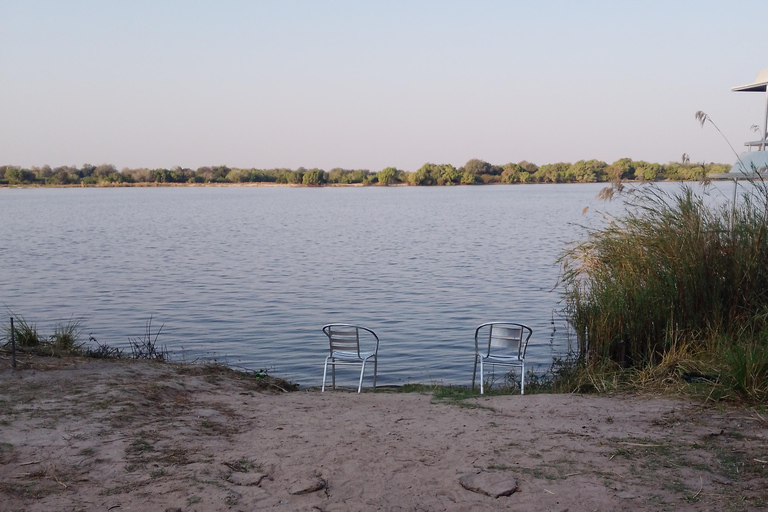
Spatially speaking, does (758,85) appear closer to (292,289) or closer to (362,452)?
(292,289)

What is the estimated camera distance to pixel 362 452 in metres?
5.33

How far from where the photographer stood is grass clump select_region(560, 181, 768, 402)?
7574 mm

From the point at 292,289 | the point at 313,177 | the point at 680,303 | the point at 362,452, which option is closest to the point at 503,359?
the point at 680,303

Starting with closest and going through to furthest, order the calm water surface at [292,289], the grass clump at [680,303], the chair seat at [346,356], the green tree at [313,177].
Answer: the grass clump at [680,303]
the chair seat at [346,356]
the calm water surface at [292,289]
the green tree at [313,177]

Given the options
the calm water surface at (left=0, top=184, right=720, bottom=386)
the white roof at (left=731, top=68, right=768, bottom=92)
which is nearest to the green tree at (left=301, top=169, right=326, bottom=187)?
the calm water surface at (left=0, top=184, right=720, bottom=386)

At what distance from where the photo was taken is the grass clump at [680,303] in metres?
7.57

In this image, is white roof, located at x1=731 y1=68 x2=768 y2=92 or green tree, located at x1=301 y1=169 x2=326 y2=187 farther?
green tree, located at x1=301 y1=169 x2=326 y2=187

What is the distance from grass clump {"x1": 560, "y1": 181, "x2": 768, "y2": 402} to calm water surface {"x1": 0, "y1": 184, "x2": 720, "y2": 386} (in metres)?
2.89

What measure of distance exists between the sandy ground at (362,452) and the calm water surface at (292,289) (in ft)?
13.4

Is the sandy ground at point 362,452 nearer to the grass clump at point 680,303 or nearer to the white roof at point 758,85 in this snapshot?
the grass clump at point 680,303

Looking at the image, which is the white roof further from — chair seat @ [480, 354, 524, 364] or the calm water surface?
chair seat @ [480, 354, 524, 364]

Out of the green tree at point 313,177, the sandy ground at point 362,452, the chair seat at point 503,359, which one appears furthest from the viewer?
the green tree at point 313,177

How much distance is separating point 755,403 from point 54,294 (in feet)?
56.9

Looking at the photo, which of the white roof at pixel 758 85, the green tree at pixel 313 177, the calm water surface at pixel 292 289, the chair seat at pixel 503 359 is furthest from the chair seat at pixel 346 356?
the green tree at pixel 313 177
